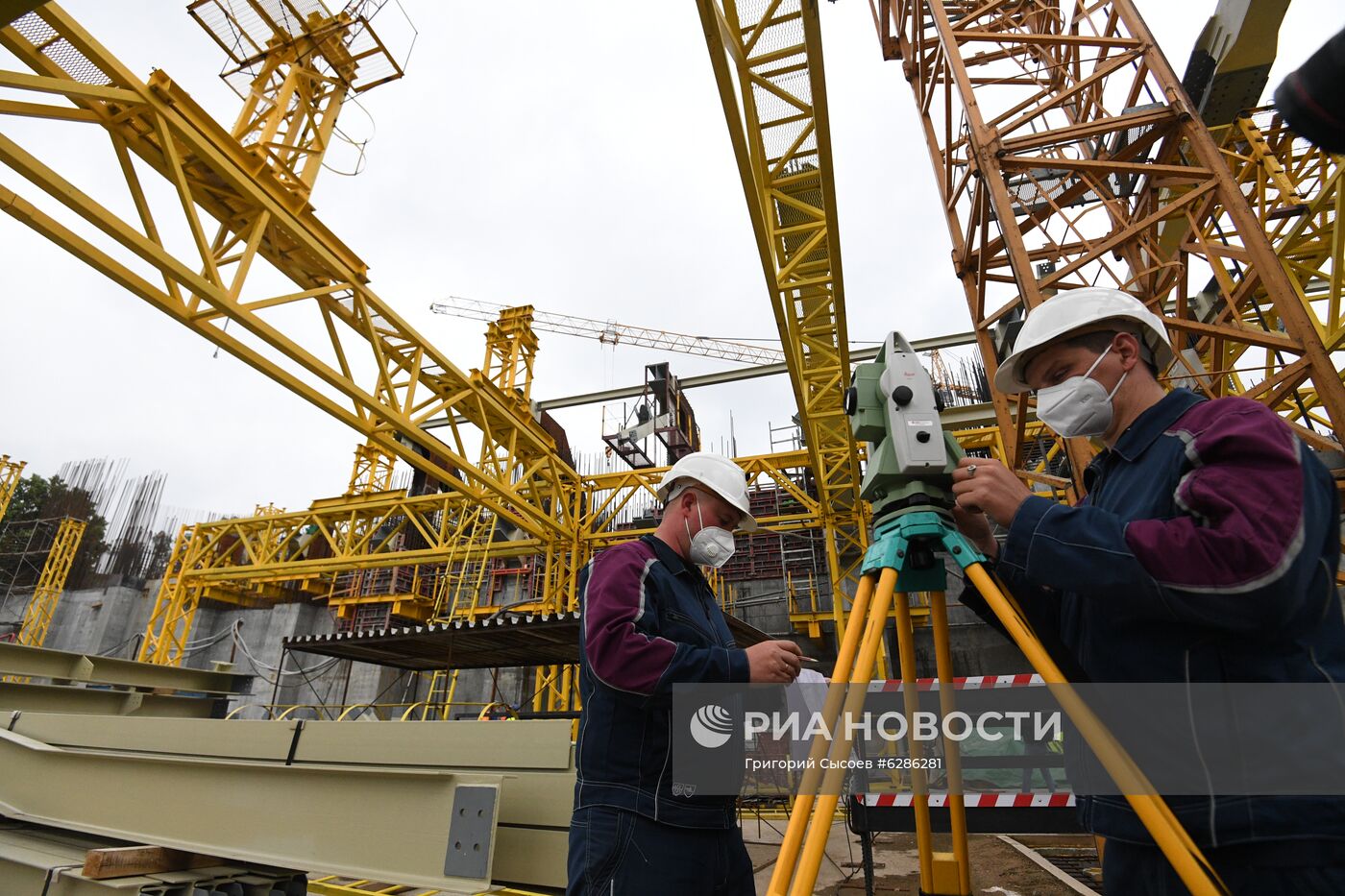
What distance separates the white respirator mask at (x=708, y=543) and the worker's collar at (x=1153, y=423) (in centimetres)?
127

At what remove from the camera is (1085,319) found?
1568 millimetres

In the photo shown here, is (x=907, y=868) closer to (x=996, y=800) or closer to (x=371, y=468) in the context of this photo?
(x=996, y=800)

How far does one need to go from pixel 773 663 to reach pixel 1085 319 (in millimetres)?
1242

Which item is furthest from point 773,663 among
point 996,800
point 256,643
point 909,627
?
point 256,643

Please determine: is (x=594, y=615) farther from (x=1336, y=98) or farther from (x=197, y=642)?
(x=197, y=642)

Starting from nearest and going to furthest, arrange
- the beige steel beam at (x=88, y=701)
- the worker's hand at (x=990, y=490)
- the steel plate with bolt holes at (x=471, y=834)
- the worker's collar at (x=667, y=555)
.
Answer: the worker's hand at (x=990, y=490) < the worker's collar at (x=667, y=555) < the steel plate with bolt holes at (x=471, y=834) < the beige steel beam at (x=88, y=701)

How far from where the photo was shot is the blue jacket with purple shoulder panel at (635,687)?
5.84 ft

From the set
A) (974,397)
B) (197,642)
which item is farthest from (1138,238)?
(197,642)

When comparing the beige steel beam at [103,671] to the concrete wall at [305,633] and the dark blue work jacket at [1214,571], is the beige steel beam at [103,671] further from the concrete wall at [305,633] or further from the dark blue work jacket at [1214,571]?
the concrete wall at [305,633]

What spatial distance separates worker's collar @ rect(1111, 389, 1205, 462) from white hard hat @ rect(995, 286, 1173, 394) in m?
0.21

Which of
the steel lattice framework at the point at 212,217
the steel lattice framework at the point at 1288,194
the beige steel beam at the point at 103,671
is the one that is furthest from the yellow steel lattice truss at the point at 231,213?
the steel lattice framework at the point at 1288,194

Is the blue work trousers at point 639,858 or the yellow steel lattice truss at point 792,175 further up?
the yellow steel lattice truss at point 792,175

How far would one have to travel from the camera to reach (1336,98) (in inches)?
42.8

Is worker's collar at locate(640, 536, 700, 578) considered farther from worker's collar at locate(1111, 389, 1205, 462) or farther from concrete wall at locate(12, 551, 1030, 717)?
concrete wall at locate(12, 551, 1030, 717)
